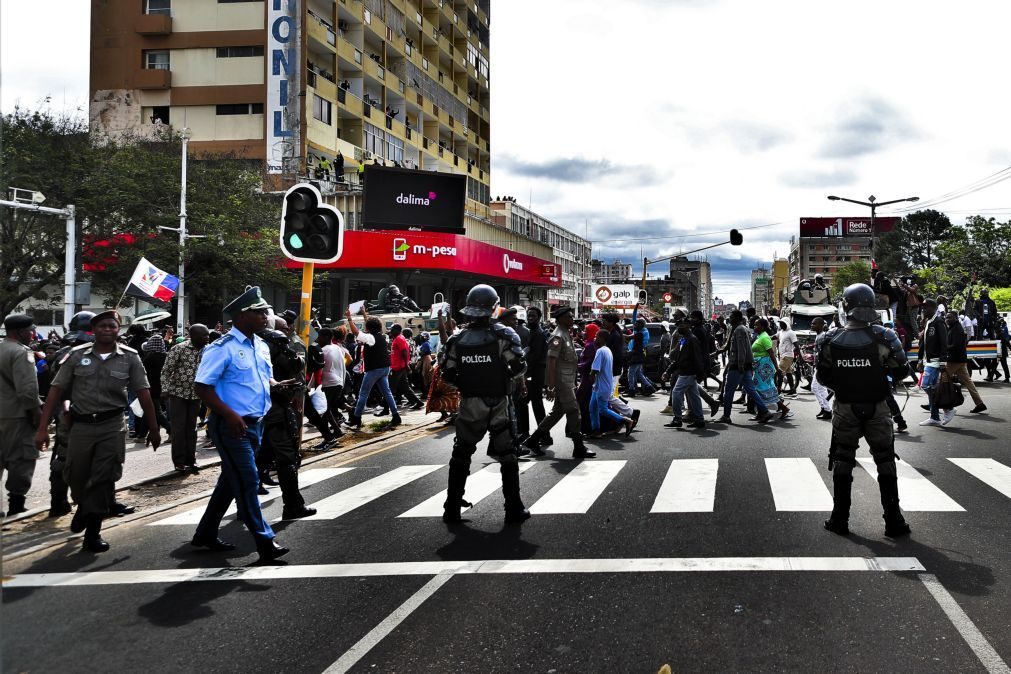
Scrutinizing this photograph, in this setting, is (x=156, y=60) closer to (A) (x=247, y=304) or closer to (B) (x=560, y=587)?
(A) (x=247, y=304)

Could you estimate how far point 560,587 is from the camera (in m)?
5.01

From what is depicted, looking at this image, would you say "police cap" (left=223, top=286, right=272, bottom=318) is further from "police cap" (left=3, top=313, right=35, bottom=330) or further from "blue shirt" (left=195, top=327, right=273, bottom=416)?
"police cap" (left=3, top=313, right=35, bottom=330)

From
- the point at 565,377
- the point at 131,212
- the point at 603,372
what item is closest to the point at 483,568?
the point at 565,377

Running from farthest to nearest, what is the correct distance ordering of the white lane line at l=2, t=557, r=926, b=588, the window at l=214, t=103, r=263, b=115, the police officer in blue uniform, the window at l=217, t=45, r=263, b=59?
the window at l=217, t=45, r=263, b=59
the window at l=214, t=103, r=263, b=115
the police officer in blue uniform
the white lane line at l=2, t=557, r=926, b=588

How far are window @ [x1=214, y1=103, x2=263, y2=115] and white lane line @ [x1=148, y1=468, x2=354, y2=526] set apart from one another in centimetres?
3574

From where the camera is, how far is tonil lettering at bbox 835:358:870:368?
251 inches

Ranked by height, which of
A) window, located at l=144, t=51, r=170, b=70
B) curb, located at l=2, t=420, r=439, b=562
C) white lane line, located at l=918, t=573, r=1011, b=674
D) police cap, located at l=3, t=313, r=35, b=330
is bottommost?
curb, located at l=2, t=420, r=439, b=562

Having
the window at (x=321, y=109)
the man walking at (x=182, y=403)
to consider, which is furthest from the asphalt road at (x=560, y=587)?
the window at (x=321, y=109)

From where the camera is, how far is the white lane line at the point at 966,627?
3.77m

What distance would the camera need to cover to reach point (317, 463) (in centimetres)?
1070

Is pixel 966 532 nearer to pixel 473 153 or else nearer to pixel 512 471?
pixel 512 471

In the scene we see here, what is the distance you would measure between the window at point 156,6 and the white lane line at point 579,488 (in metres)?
42.2

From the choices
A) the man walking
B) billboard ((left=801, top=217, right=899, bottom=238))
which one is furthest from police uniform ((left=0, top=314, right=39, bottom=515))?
billboard ((left=801, top=217, right=899, bottom=238))

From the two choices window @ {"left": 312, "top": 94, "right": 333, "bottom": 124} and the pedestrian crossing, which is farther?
window @ {"left": 312, "top": 94, "right": 333, "bottom": 124}
